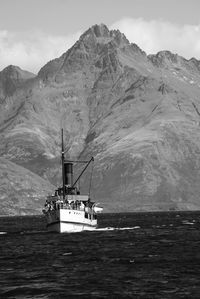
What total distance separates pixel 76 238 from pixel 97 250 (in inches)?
1529

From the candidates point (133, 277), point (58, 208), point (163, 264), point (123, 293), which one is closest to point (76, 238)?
point (58, 208)

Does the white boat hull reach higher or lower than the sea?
higher

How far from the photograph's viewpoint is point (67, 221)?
18850cm

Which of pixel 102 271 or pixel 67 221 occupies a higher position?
pixel 67 221

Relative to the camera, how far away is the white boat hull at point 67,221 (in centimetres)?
18662

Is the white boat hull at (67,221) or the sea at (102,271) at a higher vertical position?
the white boat hull at (67,221)

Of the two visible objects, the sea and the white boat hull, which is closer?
the sea

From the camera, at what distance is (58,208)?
187m

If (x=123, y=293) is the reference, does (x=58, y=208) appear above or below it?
above

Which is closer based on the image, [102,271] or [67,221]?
[102,271]

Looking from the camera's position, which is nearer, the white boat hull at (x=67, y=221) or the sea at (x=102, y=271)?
the sea at (x=102, y=271)

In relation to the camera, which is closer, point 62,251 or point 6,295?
point 6,295

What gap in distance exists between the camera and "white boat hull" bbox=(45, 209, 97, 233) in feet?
612

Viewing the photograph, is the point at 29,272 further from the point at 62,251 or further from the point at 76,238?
the point at 76,238
